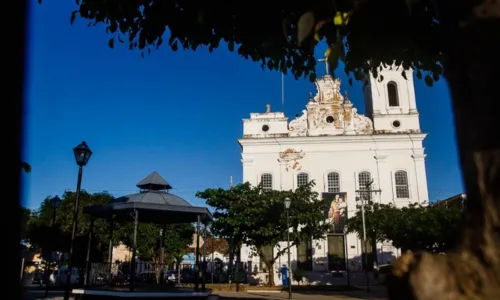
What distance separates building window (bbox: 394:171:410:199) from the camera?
1248 inches

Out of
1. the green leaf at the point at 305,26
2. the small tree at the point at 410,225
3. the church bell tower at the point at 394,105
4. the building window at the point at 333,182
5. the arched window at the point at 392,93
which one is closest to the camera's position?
the green leaf at the point at 305,26

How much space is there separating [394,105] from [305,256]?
13600mm

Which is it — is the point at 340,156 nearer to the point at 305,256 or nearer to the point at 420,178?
the point at 420,178

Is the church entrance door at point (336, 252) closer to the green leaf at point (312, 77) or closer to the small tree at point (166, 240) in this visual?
the small tree at point (166, 240)

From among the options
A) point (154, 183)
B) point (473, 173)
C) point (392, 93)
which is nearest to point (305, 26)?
point (473, 173)

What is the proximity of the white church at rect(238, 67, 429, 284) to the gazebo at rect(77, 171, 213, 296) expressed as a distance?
19120mm

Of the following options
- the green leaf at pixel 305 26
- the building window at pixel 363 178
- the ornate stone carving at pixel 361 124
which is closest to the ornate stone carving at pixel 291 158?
the building window at pixel 363 178

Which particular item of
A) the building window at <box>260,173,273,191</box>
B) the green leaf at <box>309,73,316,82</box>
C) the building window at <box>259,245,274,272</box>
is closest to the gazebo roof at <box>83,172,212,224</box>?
the green leaf at <box>309,73,316,82</box>

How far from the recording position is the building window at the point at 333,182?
32.2 meters

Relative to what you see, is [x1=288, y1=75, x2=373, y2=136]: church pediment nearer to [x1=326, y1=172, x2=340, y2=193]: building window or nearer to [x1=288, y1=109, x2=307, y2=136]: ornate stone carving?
[x1=288, y1=109, x2=307, y2=136]: ornate stone carving

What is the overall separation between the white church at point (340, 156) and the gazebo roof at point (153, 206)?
19043 millimetres

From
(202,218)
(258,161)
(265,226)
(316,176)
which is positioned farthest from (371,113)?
(202,218)

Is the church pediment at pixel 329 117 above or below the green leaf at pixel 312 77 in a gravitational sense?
above

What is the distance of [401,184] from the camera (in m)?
31.9
